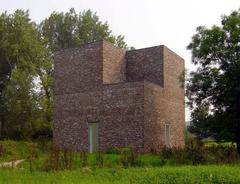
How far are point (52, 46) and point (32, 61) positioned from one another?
4909 millimetres

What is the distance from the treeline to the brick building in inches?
401

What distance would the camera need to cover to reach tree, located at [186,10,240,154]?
20.7 meters

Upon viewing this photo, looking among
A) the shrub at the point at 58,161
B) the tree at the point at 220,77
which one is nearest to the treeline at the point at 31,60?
the tree at the point at 220,77

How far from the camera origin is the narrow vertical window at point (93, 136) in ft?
83.3

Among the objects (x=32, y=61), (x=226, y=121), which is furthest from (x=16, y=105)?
(x=226, y=121)

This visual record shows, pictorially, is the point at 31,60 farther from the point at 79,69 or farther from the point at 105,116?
the point at 105,116

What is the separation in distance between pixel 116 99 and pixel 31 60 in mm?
19163

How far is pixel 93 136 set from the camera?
1004 inches

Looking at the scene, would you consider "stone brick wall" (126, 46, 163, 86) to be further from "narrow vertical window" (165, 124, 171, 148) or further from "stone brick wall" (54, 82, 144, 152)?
"stone brick wall" (54, 82, 144, 152)

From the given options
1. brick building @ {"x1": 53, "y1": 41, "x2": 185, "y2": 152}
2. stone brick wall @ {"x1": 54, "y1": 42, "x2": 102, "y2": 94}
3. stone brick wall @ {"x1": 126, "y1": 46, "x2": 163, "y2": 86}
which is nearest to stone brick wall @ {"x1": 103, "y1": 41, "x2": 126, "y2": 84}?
brick building @ {"x1": 53, "y1": 41, "x2": 185, "y2": 152}

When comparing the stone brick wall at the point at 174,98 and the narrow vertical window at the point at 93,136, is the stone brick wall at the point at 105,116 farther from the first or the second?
the stone brick wall at the point at 174,98

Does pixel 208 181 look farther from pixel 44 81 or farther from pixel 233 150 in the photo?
pixel 44 81

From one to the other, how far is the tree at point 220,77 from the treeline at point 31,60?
1922 centimetres

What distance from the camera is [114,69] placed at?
1069 inches
